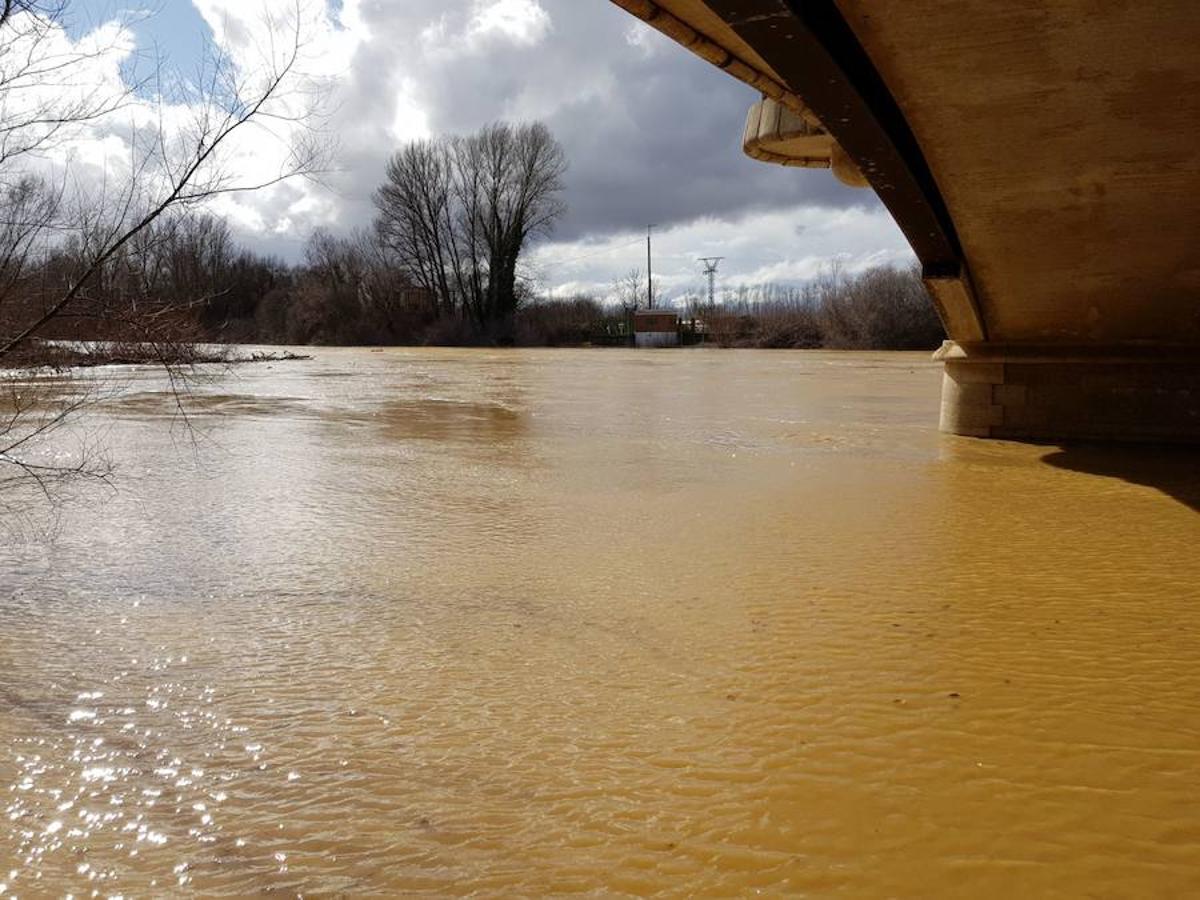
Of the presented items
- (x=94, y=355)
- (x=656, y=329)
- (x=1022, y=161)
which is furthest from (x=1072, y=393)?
(x=656, y=329)

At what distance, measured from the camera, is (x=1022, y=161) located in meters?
7.64

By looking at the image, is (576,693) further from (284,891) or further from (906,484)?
(906,484)

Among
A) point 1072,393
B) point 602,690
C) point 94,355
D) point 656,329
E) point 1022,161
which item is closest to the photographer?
point 602,690

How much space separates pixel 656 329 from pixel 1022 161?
49.4 meters

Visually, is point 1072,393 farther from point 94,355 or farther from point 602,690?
point 94,355

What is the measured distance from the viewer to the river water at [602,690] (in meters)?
2.43

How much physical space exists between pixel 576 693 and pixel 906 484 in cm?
536

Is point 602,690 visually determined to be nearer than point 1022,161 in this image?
Yes

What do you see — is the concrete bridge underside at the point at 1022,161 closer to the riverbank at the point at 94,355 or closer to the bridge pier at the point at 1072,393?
the bridge pier at the point at 1072,393

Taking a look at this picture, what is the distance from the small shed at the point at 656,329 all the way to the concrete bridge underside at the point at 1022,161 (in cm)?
4345

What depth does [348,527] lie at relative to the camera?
6.23 meters

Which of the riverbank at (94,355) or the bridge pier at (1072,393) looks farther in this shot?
the bridge pier at (1072,393)

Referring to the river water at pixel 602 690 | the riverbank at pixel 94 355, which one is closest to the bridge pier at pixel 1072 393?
the river water at pixel 602 690

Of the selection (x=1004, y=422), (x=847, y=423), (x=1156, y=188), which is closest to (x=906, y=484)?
(x=1156, y=188)
